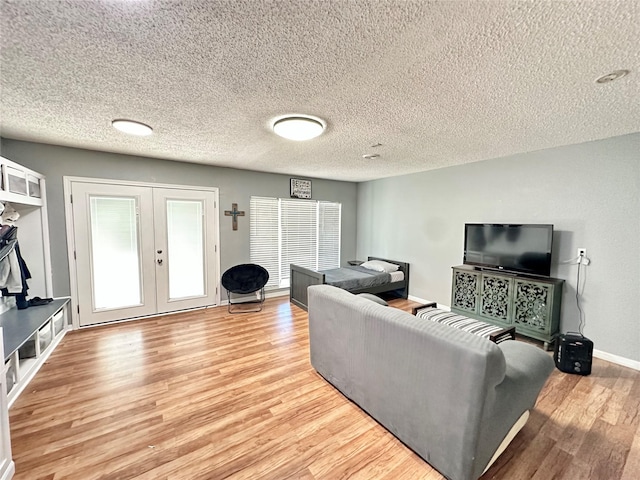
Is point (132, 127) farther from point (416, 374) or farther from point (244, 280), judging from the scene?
point (416, 374)

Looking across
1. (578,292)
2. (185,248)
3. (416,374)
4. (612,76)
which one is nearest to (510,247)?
(578,292)

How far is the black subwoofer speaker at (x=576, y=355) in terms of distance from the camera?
2.48 metres

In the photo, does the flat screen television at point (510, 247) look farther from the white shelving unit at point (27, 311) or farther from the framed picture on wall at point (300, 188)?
the white shelving unit at point (27, 311)

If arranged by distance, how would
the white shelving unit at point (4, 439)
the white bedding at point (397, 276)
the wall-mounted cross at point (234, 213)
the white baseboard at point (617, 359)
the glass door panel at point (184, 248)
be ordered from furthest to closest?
the white bedding at point (397, 276) < the wall-mounted cross at point (234, 213) < the glass door panel at point (184, 248) < the white baseboard at point (617, 359) < the white shelving unit at point (4, 439)

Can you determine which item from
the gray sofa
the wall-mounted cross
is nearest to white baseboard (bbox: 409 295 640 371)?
the gray sofa

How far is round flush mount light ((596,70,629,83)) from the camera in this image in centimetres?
155

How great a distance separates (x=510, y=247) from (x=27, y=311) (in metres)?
5.69

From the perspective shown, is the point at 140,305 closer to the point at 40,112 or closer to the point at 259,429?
the point at 40,112

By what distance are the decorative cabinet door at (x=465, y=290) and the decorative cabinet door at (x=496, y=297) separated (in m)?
0.08

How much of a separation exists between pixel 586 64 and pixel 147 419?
3.66m

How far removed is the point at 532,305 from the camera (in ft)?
10.1

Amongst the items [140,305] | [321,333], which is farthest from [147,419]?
[140,305]

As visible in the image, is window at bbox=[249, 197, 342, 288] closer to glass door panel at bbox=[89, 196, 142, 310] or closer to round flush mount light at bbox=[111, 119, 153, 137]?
glass door panel at bbox=[89, 196, 142, 310]

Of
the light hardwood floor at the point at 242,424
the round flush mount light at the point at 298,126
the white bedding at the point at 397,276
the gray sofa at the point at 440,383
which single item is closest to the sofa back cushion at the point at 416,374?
the gray sofa at the point at 440,383
